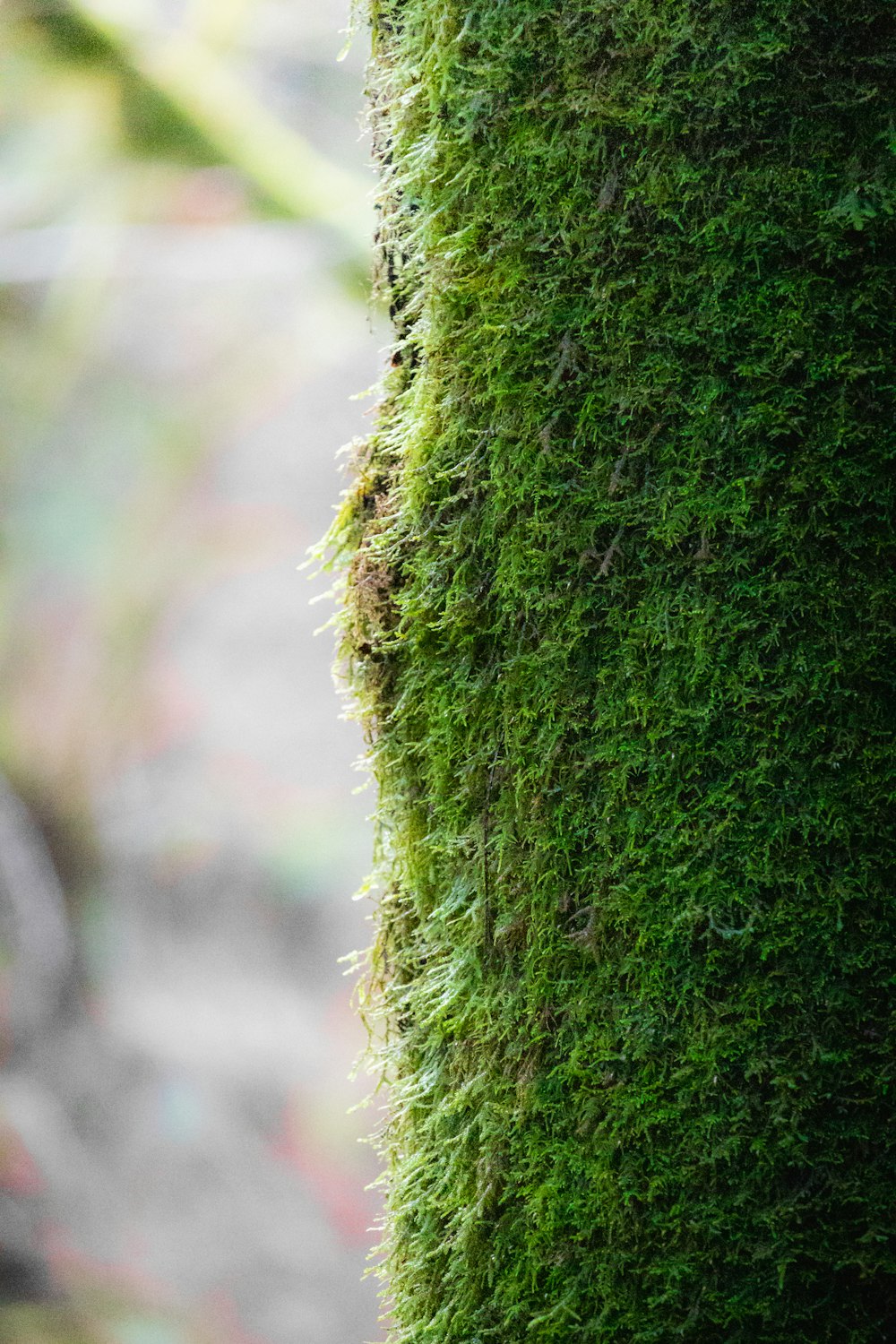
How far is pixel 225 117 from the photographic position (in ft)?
6.94

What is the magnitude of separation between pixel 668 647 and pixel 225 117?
204cm

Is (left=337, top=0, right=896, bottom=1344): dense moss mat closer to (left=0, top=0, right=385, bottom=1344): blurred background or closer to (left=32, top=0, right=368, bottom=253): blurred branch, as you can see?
(left=32, top=0, right=368, bottom=253): blurred branch

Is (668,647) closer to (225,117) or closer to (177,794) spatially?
(225,117)

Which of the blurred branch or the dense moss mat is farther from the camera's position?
the blurred branch

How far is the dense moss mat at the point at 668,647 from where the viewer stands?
1.78 feet

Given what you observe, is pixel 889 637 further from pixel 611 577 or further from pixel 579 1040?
pixel 579 1040

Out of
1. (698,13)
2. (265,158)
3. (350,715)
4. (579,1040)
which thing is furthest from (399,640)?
(265,158)

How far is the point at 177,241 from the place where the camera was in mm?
3291

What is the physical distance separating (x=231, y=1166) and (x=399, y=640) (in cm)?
335

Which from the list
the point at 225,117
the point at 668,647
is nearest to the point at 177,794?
the point at 225,117

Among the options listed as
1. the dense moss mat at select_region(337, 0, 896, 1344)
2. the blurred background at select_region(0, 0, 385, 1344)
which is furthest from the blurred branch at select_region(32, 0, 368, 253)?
the dense moss mat at select_region(337, 0, 896, 1344)

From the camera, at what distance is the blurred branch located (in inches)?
80.1

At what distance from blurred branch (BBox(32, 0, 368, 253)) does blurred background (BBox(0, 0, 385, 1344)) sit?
102 cm

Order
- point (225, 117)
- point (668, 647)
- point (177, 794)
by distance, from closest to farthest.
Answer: point (668, 647), point (225, 117), point (177, 794)
